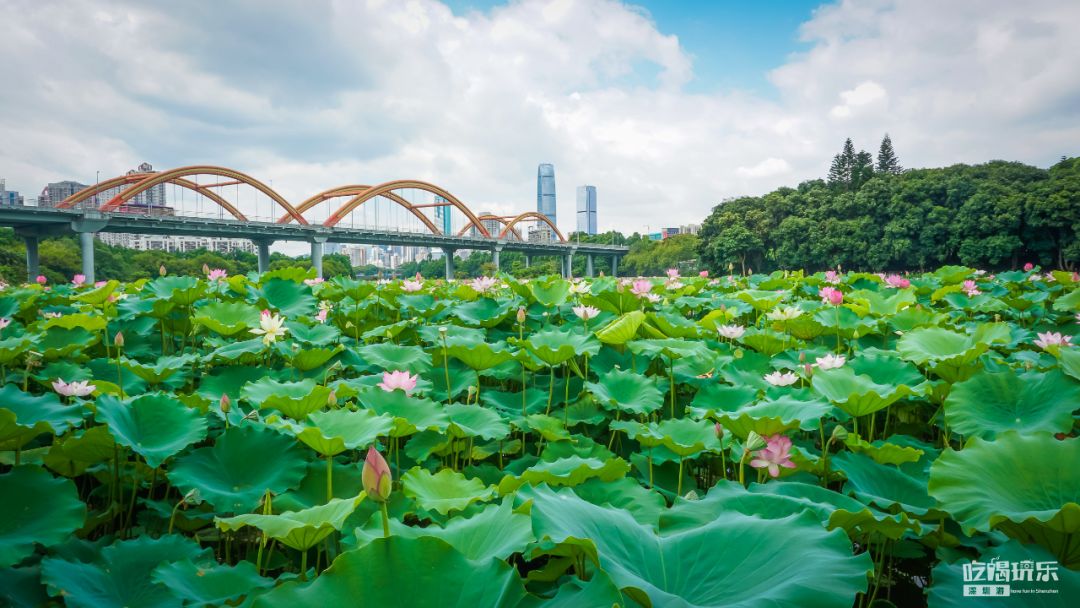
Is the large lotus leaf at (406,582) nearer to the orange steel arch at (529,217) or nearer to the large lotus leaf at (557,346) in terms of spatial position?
the large lotus leaf at (557,346)

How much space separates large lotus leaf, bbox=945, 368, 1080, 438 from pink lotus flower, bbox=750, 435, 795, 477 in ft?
2.45

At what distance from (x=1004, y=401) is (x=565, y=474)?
1518 mm

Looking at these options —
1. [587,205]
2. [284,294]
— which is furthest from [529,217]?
[587,205]

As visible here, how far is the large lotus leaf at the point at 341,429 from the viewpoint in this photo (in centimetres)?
132

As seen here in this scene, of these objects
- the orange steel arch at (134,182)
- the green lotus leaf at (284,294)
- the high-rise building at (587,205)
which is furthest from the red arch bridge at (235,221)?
the high-rise building at (587,205)

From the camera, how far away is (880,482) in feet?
4.81

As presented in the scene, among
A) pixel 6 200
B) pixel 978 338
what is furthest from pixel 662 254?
pixel 978 338

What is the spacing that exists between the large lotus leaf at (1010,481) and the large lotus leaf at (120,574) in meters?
1.62

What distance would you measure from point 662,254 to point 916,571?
6965cm

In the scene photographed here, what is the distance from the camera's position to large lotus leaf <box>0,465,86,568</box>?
1.17m

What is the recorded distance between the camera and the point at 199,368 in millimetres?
2529

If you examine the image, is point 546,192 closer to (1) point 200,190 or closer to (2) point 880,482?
(1) point 200,190

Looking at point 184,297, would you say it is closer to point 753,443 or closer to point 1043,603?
point 753,443

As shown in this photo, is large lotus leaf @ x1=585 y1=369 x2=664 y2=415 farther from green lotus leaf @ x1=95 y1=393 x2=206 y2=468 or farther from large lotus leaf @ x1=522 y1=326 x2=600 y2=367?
green lotus leaf @ x1=95 y1=393 x2=206 y2=468
